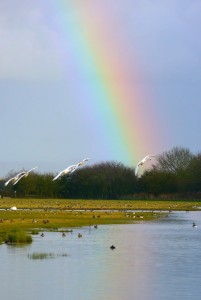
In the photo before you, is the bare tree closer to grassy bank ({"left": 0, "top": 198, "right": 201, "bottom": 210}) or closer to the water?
grassy bank ({"left": 0, "top": 198, "right": 201, "bottom": 210})

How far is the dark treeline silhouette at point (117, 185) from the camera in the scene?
131 metres

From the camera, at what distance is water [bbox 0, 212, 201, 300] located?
24.8 meters

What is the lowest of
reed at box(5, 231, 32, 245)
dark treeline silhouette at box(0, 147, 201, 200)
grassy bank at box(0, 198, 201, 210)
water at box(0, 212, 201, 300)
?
water at box(0, 212, 201, 300)

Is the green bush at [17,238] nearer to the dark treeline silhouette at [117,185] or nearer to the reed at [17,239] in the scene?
the reed at [17,239]

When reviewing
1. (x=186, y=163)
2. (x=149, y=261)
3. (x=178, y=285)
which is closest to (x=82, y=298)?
(x=178, y=285)

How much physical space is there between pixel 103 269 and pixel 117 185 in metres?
105

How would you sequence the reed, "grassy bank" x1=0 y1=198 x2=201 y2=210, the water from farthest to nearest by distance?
"grassy bank" x1=0 y1=198 x2=201 y2=210 → the reed → the water

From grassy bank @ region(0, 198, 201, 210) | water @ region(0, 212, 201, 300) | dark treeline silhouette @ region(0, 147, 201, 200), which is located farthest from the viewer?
dark treeline silhouette @ region(0, 147, 201, 200)

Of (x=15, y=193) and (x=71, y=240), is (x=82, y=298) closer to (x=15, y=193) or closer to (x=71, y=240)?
(x=71, y=240)

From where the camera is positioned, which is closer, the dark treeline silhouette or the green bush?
the green bush

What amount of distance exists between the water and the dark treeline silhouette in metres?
86.9

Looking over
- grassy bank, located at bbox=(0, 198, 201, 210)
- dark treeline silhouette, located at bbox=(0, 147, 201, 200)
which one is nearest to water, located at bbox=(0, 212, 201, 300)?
grassy bank, located at bbox=(0, 198, 201, 210)

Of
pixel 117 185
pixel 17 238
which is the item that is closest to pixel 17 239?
pixel 17 238

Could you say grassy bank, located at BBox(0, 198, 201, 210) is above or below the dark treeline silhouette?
below
